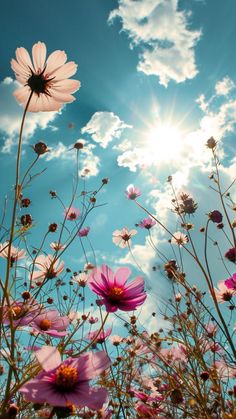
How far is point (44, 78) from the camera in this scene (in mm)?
945

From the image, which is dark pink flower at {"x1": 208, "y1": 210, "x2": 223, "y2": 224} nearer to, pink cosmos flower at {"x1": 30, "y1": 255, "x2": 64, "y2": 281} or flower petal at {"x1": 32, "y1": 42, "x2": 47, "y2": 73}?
pink cosmos flower at {"x1": 30, "y1": 255, "x2": 64, "y2": 281}

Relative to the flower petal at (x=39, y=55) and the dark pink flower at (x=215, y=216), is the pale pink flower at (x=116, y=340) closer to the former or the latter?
the dark pink flower at (x=215, y=216)

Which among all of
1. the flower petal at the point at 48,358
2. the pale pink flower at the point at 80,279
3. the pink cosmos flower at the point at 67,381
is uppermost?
the pale pink flower at the point at 80,279

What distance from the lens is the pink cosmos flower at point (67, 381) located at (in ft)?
1.30

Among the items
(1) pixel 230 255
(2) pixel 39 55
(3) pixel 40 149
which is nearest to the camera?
(2) pixel 39 55

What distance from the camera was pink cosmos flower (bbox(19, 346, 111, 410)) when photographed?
1.30 feet

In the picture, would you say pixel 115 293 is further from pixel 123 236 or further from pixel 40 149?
pixel 123 236

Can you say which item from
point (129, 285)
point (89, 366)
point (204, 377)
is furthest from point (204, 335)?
point (89, 366)

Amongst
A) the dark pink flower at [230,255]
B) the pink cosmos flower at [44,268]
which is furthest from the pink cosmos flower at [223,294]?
the pink cosmos flower at [44,268]

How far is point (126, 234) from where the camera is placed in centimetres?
254

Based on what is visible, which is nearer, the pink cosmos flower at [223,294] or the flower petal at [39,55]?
the flower petal at [39,55]

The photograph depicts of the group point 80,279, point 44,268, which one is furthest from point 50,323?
point 80,279

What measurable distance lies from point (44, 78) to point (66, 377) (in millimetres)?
777

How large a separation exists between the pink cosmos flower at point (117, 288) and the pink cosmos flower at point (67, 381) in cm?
13
